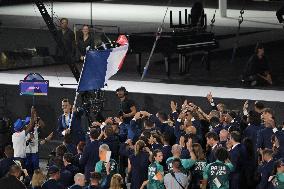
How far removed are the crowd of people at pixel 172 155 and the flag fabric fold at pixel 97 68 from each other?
4.70ft

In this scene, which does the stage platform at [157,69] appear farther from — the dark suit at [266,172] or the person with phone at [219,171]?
the person with phone at [219,171]

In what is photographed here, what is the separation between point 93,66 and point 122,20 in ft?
50.8

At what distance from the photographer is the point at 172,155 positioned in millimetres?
17547

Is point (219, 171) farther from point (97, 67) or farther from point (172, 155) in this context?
point (97, 67)

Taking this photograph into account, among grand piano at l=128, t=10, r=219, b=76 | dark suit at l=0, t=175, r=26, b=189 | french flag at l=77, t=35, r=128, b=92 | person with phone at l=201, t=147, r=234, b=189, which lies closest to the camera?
dark suit at l=0, t=175, r=26, b=189

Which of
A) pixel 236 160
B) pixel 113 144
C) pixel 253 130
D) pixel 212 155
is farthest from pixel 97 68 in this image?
pixel 236 160

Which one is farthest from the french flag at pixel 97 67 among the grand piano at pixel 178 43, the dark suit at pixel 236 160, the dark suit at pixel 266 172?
the dark suit at pixel 266 172

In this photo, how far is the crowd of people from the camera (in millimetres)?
16406

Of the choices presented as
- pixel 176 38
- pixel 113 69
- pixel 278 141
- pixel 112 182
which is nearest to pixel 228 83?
pixel 176 38

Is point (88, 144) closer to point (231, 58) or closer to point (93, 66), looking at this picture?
point (93, 66)

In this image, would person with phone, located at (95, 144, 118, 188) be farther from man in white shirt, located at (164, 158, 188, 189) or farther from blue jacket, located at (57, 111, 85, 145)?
blue jacket, located at (57, 111, 85, 145)

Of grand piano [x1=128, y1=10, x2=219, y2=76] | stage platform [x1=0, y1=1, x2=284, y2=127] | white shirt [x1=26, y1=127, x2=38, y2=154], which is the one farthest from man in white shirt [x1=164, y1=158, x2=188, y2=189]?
grand piano [x1=128, y1=10, x2=219, y2=76]

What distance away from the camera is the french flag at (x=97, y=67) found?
2103cm

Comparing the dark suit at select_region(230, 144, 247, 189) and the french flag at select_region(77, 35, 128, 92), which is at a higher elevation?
the french flag at select_region(77, 35, 128, 92)
